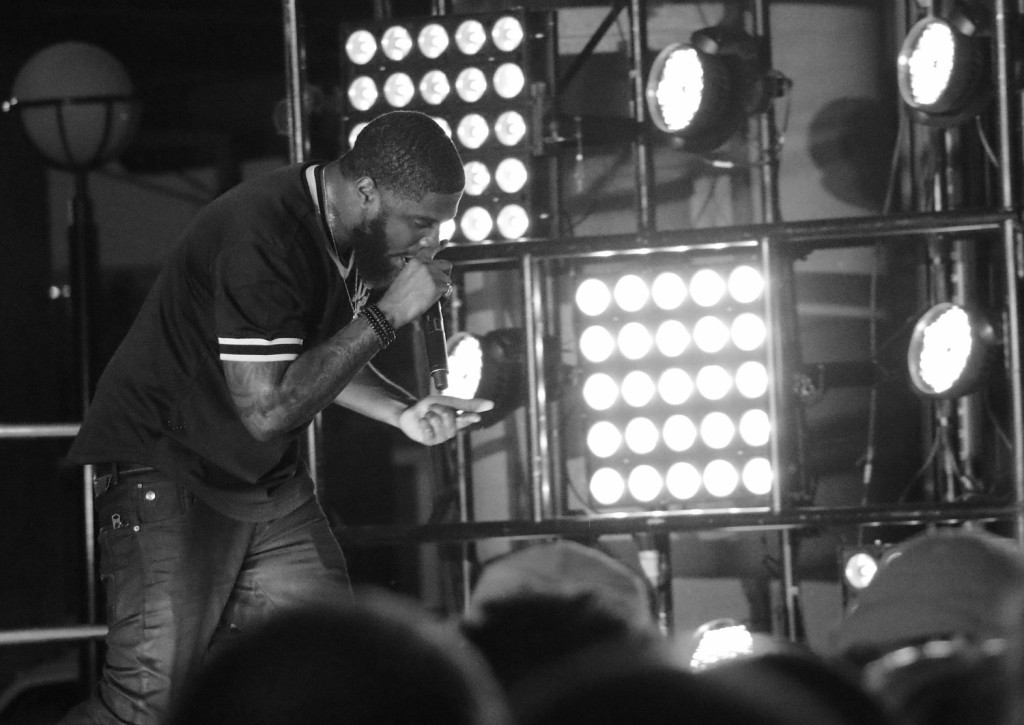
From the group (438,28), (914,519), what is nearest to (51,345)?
(438,28)

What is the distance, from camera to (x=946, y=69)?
3.33 meters

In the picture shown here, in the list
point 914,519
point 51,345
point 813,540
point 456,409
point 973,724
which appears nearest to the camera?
point 973,724

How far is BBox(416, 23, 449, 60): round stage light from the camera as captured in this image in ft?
12.8

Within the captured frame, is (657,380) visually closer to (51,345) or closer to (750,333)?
(750,333)

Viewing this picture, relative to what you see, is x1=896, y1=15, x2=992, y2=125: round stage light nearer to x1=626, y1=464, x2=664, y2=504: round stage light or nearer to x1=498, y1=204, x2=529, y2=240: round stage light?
x1=498, y1=204, x2=529, y2=240: round stage light

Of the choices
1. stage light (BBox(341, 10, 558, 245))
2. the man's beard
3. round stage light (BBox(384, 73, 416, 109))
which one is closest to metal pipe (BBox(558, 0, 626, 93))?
stage light (BBox(341, 10, 558, 245))

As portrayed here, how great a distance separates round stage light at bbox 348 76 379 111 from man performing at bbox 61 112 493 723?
4.57 feet

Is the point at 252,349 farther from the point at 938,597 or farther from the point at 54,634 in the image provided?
the point at 54,634

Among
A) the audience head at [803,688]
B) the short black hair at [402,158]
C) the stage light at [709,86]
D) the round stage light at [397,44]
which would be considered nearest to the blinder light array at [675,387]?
the stage light at [709,86]

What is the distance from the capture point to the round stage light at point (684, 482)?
12.6ft

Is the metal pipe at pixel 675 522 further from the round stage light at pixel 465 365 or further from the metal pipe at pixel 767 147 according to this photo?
the metal pipe at pixel 767 147

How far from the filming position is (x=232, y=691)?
73 cm

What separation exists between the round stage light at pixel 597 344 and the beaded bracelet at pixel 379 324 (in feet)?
5.22

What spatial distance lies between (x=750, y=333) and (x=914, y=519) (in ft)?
2.48
